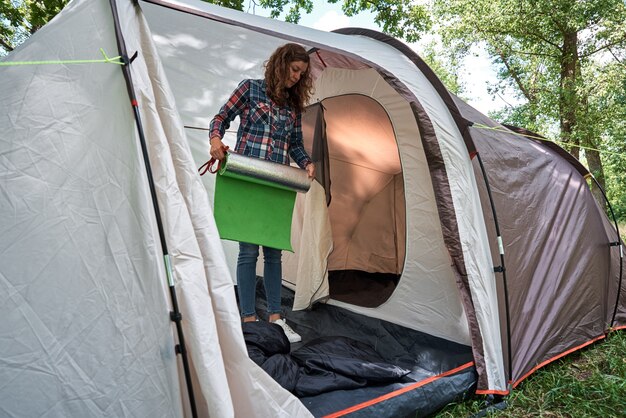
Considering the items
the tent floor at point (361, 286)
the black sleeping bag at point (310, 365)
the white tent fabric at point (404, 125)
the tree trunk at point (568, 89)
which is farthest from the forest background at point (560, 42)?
the black sleeping bag at point (310, 365)

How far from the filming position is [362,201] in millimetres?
3881

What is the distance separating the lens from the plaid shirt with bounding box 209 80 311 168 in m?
2.42

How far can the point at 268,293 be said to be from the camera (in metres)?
2.58

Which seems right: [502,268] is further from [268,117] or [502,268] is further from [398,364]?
[268,117]

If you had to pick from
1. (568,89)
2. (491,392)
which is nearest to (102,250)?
(491,392)

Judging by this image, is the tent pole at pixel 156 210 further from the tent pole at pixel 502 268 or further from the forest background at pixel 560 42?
the forest background at pixel 560 42

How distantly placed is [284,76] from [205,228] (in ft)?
3.72

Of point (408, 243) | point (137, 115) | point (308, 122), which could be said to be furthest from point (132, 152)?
point (308, 122)

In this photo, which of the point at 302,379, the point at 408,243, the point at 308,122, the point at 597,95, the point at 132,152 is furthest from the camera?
the point at 597,95

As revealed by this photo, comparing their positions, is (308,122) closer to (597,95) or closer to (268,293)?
(268,293)

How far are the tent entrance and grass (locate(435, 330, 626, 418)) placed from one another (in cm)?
127

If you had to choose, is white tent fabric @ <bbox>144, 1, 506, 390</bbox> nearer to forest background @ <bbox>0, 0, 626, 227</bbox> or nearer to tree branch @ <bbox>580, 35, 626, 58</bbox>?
forest background @ <bbox>0, 0, 626, 227</bbox>

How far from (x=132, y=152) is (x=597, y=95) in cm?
990

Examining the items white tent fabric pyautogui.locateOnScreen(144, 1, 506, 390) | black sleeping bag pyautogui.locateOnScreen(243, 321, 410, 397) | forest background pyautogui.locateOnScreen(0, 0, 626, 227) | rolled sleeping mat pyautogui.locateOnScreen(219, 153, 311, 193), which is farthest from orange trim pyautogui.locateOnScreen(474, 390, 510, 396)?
forest background pyautogui.locateOnScreen(0, 0, 626, 227)
